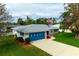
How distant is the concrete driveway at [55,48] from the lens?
12.2ft

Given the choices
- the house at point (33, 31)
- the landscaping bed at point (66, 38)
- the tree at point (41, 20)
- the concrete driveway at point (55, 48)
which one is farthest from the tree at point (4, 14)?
the landscaping bed at point (66, 38)

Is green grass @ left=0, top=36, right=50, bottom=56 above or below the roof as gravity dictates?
below

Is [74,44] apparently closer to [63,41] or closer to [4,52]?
[63,41]

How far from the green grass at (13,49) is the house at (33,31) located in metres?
0.12

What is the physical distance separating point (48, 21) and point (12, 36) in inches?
19.9

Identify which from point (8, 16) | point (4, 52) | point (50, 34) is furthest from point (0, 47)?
Result: point (50, 34)

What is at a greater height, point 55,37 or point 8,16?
point 8,16

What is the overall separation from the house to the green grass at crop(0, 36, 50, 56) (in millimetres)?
118

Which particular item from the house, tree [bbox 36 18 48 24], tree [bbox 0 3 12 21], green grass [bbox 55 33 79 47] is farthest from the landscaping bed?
tree [bbox 0 3 12 21]

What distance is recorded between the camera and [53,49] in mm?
3740

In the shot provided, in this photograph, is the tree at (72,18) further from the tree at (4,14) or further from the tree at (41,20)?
the tree at (4,14)

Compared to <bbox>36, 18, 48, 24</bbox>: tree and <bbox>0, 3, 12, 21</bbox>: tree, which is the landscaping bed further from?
<bbox>0, 3, 12, 21</bbox>: tree

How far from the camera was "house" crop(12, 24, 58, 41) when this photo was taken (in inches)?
147

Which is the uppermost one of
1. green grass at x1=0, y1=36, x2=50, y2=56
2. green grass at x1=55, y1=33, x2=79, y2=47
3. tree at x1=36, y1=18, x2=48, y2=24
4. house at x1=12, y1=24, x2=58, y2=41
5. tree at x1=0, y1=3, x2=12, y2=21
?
tree at x1=0, y1=3, x2=12, y2=21
